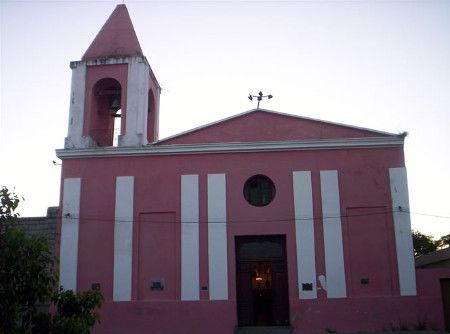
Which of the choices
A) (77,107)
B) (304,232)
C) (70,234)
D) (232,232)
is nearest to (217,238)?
(232,232)

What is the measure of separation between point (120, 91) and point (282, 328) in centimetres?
957

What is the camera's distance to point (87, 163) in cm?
1564

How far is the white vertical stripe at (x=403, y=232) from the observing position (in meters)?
14.0

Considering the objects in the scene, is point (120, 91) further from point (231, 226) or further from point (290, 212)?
point (290, 212)

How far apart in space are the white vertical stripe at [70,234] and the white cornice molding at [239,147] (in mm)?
1105

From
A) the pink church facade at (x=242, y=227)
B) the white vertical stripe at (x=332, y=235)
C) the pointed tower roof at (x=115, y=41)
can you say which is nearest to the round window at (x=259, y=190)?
the pink church facade at (x=242, y=227)

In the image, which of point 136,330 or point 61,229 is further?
point 61,229

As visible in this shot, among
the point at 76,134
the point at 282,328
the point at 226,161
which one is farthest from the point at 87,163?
the point at 282,328

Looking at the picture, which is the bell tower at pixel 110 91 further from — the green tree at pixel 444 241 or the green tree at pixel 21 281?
the green tree at pixel 444 241

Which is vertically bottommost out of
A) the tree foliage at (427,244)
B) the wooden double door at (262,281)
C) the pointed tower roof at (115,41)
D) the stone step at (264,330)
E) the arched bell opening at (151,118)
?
the stone step at (264,330)

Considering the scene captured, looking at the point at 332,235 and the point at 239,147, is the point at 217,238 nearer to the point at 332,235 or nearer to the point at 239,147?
the point at 239,147

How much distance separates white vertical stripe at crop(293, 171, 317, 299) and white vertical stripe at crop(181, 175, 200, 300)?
309 centimetres

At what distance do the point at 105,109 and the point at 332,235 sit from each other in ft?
30.3

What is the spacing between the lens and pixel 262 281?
49.1 feet
